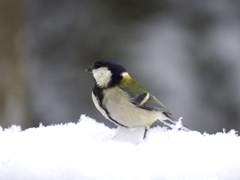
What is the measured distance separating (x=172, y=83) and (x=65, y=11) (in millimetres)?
996

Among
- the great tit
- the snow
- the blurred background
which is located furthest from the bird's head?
the blurred background

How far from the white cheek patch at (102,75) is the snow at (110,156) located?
378 mm

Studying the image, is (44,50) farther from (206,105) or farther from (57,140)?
(57,140)

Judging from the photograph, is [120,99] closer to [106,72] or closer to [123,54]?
[106,72]

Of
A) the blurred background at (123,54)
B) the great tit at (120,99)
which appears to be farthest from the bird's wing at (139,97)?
the blurred background at (123,54)

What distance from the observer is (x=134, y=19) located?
12.8 ft

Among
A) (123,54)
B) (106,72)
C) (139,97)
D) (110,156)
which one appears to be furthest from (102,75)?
(123,54)

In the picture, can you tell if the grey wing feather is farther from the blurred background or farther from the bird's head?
the blurred background

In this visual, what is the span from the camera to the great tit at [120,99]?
4.78 feet

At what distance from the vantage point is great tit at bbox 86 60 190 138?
146 cm

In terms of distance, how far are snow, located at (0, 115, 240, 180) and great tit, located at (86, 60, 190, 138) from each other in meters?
0.33

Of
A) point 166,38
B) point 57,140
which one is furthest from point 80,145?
point 166,38

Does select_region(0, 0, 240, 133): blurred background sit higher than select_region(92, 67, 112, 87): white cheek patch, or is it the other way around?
select_region(0, 0, 240, 133): blurred background

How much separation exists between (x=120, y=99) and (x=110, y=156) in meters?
0.66
